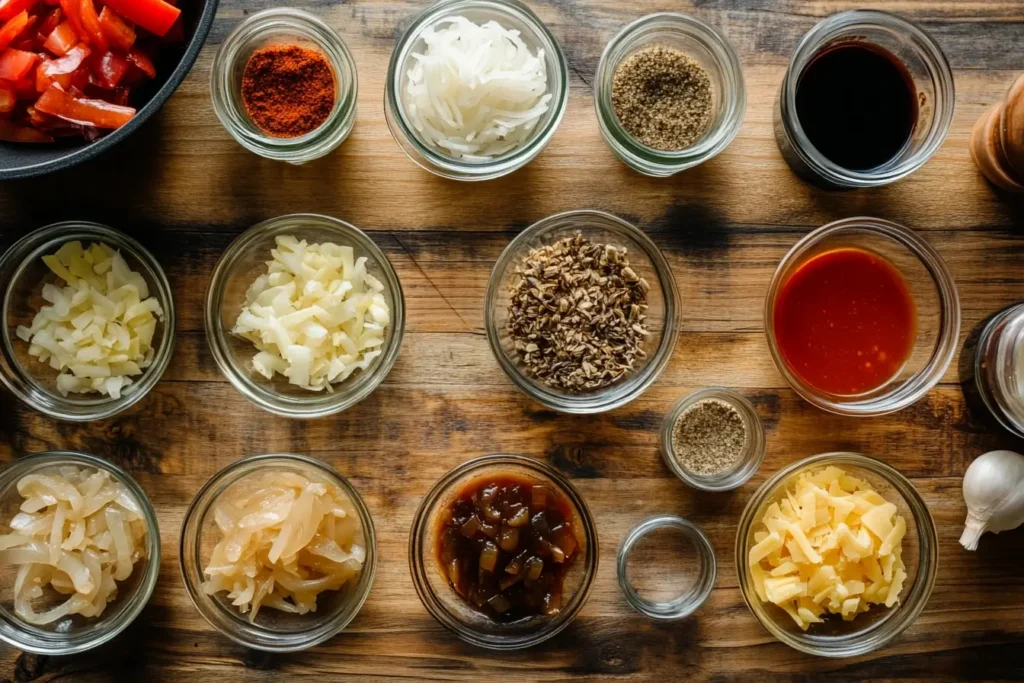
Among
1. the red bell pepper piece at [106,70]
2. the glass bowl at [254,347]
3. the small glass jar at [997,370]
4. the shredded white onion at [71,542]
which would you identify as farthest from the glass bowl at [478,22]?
the small glass jar at [997,370]

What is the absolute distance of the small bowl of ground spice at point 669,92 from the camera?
1.83 metres

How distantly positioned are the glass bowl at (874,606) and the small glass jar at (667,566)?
0.32 feet

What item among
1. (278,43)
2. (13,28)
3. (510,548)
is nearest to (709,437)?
(510,548)

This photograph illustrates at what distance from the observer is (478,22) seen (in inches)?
75.2

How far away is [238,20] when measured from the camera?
1906 millimetres

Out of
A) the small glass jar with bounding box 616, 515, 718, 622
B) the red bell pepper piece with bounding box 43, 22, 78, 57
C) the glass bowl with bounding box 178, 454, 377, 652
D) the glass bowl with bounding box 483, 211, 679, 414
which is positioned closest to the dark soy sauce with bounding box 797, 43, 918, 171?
the glass bowl with bounding box 483, 211, 679, 414

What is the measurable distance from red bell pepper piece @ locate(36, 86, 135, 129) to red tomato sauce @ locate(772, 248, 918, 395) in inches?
58.4

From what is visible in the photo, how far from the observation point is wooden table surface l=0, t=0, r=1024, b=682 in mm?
1937

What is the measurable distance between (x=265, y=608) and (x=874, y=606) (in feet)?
4.69

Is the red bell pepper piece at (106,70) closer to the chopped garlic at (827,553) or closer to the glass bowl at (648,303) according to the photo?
the glass bowl at (648,303)

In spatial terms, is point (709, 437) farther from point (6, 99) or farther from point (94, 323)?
point (6, 99)

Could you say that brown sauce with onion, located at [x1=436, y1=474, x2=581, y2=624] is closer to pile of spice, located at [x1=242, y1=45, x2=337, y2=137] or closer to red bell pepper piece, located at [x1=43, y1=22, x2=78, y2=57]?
pile of spice, located at [x1=242, y1=45, x2=337, y2=137]

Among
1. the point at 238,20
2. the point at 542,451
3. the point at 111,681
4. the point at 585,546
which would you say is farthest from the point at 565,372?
the point at 111,681

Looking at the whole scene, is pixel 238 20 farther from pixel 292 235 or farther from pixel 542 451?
pixel 542 451
